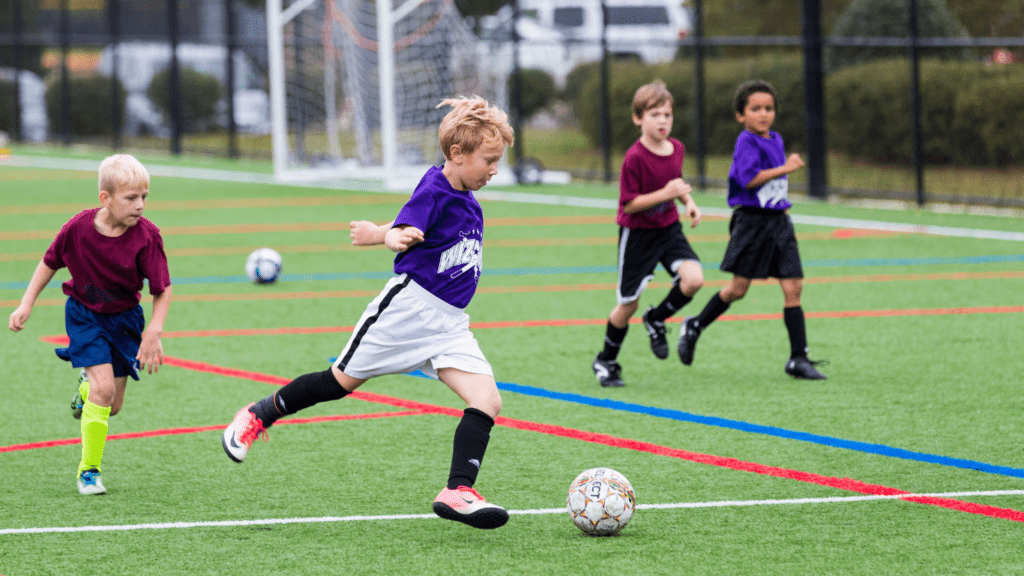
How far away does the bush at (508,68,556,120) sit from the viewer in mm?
22938

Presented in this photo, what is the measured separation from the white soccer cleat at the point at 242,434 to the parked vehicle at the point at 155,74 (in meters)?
29.6

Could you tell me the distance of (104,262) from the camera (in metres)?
5.11

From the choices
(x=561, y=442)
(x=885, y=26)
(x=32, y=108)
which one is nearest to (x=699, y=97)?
(x=885, y=26)

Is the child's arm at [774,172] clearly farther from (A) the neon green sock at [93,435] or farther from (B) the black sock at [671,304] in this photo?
(A) the neon green sock at [93,435]

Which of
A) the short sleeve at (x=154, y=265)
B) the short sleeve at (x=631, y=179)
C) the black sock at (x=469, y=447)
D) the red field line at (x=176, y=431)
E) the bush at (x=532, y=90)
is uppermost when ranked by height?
the bush at (x=532, y=90)

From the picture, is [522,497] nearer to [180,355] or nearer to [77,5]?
[180,355]

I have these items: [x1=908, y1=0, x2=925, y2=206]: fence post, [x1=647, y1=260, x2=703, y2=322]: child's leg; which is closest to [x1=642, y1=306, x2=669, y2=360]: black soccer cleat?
[x1=647, y1=260, x2=703, y2=322]: child's leg

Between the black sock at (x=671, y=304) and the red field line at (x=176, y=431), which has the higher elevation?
the black sock at (x=671, y=304)

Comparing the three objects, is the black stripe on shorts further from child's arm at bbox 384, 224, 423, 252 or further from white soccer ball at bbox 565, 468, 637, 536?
white soccer ball at bbox 565, 468, 637, 536

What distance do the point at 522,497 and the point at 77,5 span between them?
37.4 metres

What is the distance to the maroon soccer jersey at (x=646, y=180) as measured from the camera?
23.0 ft

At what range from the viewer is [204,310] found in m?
10.0

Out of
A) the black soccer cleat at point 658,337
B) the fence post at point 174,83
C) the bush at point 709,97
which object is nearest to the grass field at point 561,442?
the black soccer cleat at point 658,337

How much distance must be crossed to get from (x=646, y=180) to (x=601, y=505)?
9.58ft
